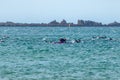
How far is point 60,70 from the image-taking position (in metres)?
27.5

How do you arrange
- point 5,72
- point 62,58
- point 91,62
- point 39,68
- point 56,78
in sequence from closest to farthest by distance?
1. point 56,78
2. point 5,72
3. point 39,68
4. point 91,62
5. point 62,58

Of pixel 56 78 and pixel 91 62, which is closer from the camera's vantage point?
pixel 56 78

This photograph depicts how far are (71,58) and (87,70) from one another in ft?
23.4

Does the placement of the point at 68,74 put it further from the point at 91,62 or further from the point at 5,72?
the point at 91,62

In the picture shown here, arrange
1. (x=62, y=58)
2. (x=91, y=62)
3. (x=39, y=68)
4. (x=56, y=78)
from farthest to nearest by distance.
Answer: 1. (x=62, y=58)
2. (x=91, y=62)
3. (x=39, y=68)
4. (x=56, y=78)

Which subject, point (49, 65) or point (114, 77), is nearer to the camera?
point (114, 77)

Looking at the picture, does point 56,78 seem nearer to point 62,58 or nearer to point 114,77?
point 114,77

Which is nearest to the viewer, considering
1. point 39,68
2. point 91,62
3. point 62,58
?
point 39,68

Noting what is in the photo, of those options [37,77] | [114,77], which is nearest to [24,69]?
[37,77]

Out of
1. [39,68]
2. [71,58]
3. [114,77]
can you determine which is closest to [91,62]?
[71,58]

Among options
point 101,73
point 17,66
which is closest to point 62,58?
point 17,66

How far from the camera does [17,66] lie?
2914 cm

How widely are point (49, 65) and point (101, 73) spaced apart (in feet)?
15.0

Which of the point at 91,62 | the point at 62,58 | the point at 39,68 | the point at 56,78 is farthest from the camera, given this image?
the point at 62,58
